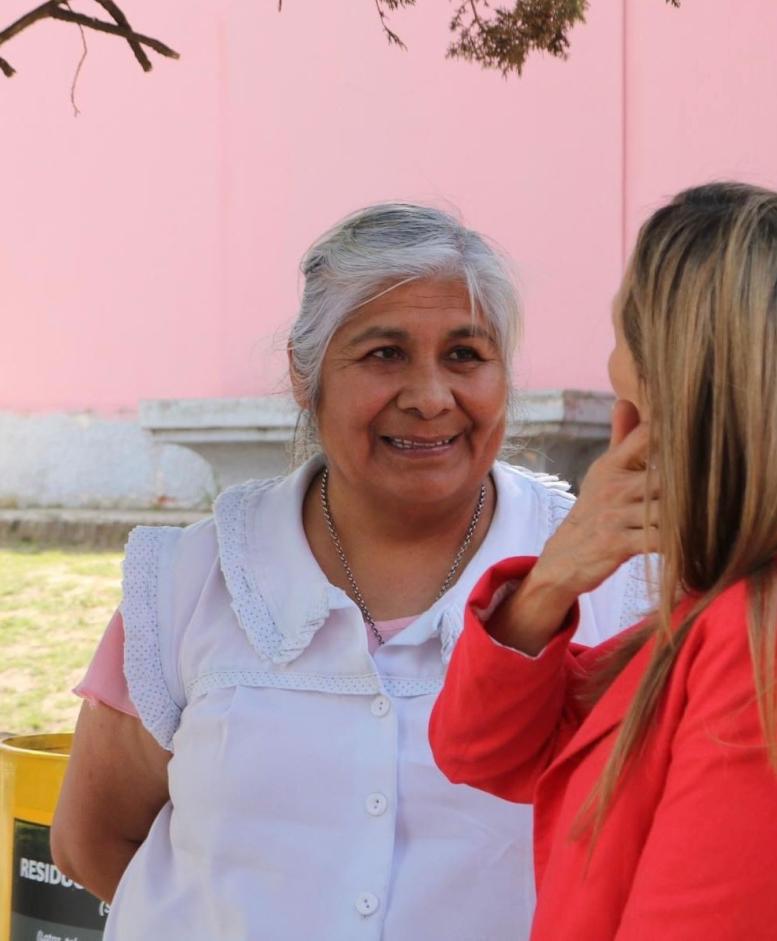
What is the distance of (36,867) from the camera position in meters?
2.76

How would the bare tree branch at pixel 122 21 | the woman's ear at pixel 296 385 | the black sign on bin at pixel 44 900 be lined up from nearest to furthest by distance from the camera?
1. the woman's ear at pixel 296 385
2. the black sign on bin at pixel 44 900
3. the bare tree branch at pixel 122 21

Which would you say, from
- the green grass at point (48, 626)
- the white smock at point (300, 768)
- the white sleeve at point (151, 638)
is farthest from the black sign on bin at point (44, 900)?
the green grass at point (48, 626)

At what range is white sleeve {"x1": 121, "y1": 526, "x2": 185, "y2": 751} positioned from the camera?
88.0 inches

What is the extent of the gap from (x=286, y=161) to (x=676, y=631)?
7460 mm

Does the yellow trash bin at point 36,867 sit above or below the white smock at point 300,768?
below

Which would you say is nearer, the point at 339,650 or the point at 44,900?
→ the point at 339,650

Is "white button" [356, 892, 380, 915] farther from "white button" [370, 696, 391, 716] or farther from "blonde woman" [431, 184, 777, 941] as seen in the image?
"blonde woman" [431, 184, 777, 941]

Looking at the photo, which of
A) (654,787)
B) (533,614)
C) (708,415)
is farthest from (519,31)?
(654,787)

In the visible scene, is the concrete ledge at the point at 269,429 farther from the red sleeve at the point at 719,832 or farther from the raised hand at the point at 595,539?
the red sleeve at the point at 719,832

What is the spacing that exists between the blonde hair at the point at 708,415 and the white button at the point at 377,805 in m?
0.83

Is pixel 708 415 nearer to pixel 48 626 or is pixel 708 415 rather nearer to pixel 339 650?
pixel 339 650

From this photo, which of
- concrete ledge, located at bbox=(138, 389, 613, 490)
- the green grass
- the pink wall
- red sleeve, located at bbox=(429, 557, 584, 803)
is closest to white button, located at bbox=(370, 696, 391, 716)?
red sleeve, located at bbox=(429, 557, 584, 803)

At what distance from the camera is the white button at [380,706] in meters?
2.12

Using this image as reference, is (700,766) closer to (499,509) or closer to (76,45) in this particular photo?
(499,509)
